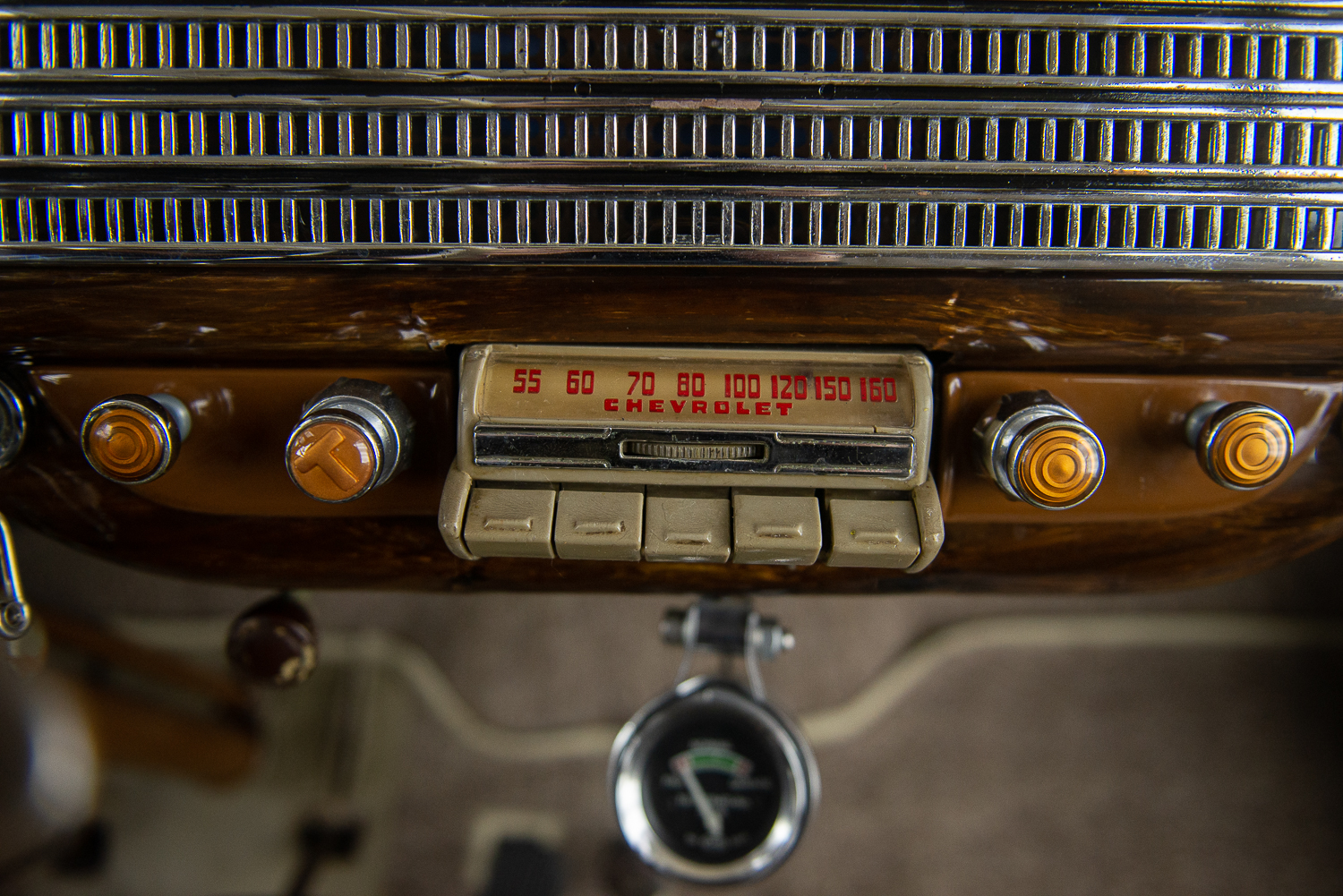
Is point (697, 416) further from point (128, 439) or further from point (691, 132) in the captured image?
point (128, 439)

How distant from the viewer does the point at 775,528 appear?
1.50 ft

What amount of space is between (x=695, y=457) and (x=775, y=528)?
0.07m

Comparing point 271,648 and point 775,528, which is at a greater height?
point 775,528

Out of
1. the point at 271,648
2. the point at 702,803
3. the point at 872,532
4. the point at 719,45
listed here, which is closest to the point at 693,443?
the point at 872,532

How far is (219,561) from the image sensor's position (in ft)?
1.82

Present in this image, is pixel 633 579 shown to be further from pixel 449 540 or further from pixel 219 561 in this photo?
pixel 219 561

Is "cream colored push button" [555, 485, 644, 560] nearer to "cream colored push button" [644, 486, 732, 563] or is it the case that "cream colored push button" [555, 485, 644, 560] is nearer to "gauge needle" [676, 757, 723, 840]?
"cream colored push button" [644, 486, 732, 563]

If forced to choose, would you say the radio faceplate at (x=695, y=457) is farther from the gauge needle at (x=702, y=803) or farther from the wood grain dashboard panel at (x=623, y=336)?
the gauge needle at (x=702, y=803)

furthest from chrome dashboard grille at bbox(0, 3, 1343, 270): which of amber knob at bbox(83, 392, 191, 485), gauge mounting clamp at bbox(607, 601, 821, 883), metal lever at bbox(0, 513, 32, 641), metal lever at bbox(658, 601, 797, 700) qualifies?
gauge mounting clamp at bbox(607, 601, 821, 883)

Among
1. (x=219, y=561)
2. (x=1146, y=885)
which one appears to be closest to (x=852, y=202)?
(x=219, y=561)

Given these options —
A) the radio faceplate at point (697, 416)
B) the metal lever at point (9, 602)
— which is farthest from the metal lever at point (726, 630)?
the metal lever at point (9, 602)

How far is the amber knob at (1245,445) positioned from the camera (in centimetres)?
45

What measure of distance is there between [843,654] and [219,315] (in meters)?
0.89

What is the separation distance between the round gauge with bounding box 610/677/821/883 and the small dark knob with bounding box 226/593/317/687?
1.11 ft
